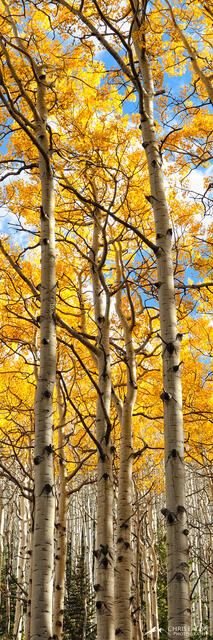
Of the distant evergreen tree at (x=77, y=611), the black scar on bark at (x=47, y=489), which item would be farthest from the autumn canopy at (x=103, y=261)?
the distant evergreen tree at (x=77, y=611)

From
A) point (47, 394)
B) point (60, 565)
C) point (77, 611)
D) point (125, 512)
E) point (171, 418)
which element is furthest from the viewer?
point (77, 611)

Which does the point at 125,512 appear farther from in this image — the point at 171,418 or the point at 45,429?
the point at 171,418

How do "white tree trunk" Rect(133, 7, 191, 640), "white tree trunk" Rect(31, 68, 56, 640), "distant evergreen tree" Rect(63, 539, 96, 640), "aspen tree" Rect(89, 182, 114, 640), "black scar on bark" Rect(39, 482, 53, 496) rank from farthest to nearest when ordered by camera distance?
"distant evergreen tree" Rect(63, 539, 96, 640), "aspen tree" Rect(89, 182, 114, 640), "black scar on bark" Rect(39, 482, 53, 496), "white tree trunk" Rect(31, 68, 56, 640), "white tree trunk" Rect(133, 7, 191, 640)

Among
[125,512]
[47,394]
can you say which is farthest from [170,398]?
[125,512]

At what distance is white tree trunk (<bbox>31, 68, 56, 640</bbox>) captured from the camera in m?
2.70

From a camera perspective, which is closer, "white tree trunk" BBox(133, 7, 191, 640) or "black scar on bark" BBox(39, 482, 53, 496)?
"white tree trunk" BBox(133, 7, 191, 640)

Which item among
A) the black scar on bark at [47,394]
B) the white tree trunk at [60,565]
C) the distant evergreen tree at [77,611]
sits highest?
the black scar on bark at [47,394]

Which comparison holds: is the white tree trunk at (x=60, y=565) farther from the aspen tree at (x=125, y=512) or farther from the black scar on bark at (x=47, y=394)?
the black scar on bark at (x=47, y=394)

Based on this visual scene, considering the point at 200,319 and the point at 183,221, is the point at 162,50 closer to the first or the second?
the point at 183,221

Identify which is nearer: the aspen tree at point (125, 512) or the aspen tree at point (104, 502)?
the aspen tree at point (104, 502)

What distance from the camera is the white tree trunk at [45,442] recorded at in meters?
2.70

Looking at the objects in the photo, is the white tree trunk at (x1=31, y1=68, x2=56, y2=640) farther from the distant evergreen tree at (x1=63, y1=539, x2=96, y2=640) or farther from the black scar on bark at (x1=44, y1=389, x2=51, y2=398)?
the distant evergreen tree at (x1=63, y1=539, x2=96, y2=640)

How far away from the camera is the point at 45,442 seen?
123 inches

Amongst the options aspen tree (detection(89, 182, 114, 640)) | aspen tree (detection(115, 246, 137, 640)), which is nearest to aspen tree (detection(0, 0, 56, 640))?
aspen tree (detection(89, 182, 114, 640))
